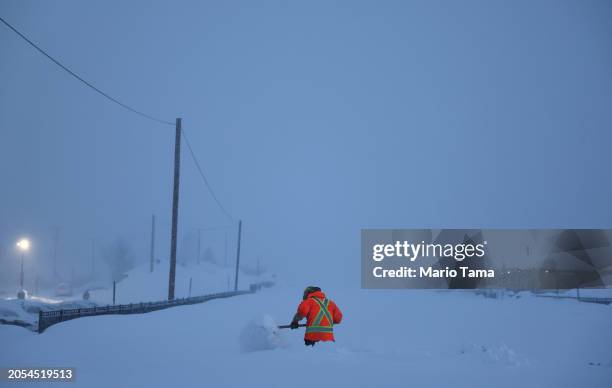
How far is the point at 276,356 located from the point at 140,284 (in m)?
59.0

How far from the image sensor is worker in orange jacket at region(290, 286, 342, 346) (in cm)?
1073

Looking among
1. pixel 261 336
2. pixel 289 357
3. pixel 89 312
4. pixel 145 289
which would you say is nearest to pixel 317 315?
pixel 289 357

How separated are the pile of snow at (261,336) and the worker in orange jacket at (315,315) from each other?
2.37 meters

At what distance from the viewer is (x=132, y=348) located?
14609mm

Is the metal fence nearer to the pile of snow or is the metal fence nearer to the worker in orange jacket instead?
the pile of snow

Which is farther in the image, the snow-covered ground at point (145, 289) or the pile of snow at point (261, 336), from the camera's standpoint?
the snow-covered ground at point (145, 289)

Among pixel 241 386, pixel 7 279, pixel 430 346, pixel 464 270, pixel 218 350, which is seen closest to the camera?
pixel 241 386

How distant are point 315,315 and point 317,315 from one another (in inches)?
1.9

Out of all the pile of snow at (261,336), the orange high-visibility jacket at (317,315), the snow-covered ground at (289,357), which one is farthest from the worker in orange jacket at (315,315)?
the pile of snow at (261,336)

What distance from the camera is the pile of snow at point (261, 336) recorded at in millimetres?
13383

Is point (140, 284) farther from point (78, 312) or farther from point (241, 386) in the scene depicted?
point (241, 386)

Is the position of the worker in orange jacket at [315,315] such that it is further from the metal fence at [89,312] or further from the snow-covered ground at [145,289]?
the snow-covered ground at [145,289]

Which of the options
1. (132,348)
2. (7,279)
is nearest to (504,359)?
(132,348)

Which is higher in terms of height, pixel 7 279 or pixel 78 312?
pixel 78 312
